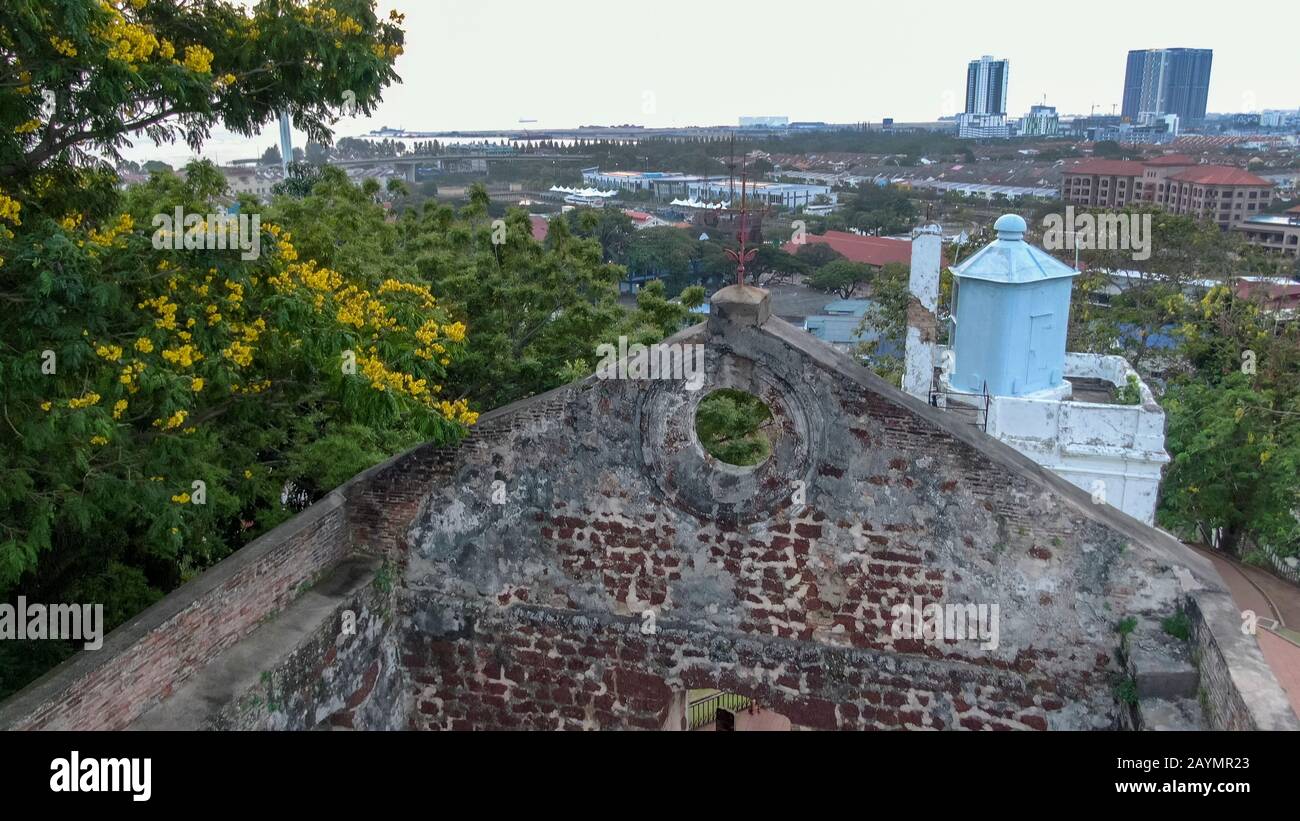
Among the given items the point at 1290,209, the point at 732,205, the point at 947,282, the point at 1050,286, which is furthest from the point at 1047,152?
the point at 732,205

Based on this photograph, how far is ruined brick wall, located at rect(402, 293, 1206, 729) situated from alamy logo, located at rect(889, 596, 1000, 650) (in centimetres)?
6

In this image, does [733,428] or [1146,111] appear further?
[1146,111]

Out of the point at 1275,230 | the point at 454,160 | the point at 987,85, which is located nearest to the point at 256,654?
the point at 454,160

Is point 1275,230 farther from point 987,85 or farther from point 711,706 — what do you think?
point 711,706

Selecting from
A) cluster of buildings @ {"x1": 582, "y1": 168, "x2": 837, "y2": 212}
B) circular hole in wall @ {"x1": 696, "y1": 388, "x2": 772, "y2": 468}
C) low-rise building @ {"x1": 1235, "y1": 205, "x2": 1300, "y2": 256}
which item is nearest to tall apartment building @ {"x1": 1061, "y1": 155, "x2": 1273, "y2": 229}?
low-rise building @ {"x1": 1235, "y1": 205, "x2": 1300, "y2": 256}

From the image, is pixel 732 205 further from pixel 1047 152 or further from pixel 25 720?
pixel 1047 152

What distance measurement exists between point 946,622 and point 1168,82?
11097 centimetres

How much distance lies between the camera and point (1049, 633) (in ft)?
23.6

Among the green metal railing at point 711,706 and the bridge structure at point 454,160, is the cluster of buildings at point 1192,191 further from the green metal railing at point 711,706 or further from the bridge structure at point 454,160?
the green metal railing at point 711,706

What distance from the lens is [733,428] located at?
15.2 meters

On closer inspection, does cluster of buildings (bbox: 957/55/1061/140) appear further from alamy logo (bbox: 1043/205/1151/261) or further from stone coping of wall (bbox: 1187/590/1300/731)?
stone coping of wall (bbox: 1187/590/1300/731)

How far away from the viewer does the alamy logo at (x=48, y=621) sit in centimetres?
904

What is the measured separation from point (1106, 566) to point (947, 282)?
18.1 metres

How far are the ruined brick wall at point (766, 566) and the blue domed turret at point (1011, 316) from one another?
9490 millimetres
